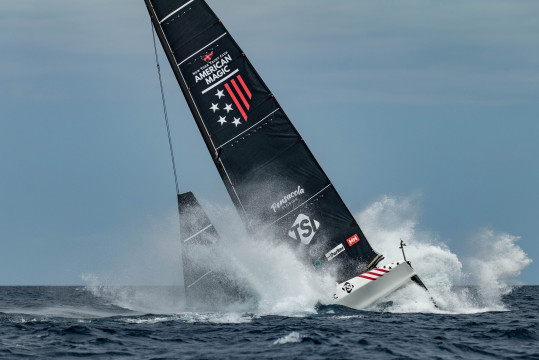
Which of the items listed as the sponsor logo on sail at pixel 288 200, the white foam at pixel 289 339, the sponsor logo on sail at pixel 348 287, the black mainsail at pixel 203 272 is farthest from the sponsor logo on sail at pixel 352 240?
the white foam at pixel 289 339

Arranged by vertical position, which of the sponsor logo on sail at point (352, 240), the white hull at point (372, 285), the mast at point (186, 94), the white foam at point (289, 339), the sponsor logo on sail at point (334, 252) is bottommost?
the white foam at point (289, 339)

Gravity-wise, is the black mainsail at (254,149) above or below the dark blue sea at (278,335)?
above

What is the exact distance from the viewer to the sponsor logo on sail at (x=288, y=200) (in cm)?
2108

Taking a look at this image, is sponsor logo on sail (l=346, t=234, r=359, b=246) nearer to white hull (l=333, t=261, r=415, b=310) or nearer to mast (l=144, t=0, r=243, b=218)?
white hull (l=333, t=261, r=415, b=310)

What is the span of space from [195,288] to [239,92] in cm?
608

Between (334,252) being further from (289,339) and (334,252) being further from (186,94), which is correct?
(289,339)

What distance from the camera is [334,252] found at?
21078 millimetres

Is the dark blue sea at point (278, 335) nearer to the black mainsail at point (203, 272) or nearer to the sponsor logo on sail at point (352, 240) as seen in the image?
the black mainsail at point (203, 272)

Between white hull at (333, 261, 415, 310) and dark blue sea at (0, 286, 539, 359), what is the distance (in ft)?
1.10

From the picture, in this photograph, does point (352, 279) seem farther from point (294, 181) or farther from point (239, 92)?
point (239, 92)

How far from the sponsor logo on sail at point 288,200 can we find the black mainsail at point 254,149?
0.03 metres

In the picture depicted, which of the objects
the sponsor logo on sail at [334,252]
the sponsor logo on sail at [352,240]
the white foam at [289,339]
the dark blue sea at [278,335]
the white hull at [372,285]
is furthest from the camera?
the sponsor logo on sail at [352,240]

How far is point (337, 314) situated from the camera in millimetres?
19422

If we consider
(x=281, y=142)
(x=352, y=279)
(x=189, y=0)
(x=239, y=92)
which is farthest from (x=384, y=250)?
(x=189, y=0)
